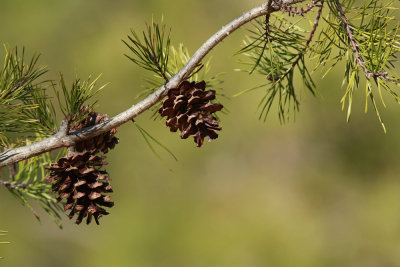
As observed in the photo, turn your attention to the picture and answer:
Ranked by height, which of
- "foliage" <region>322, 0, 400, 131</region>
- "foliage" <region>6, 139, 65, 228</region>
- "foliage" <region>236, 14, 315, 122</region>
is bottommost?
"foliage" <region>322, 0, 400, 131</region>

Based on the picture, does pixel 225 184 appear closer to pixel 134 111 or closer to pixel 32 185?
pixel 32 185

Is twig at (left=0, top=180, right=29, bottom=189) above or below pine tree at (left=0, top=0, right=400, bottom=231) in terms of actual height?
above

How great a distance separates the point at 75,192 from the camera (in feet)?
1.88

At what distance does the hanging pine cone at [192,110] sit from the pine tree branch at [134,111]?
0.5 inches

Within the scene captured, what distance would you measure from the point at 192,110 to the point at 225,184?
2.67 m

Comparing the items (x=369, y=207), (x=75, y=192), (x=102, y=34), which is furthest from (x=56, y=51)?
(x=75, y=192)

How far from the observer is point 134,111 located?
551 mm

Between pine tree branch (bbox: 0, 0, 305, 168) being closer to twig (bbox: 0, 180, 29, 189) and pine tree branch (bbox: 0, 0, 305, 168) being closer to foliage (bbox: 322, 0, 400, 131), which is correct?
foliage (bbox: 322, 0, 400, 131)

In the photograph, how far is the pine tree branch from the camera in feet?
1.81

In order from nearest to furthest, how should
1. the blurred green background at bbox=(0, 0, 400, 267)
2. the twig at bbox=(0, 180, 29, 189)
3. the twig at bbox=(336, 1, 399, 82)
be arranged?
the twig at bbox=(336, 1, 399, 82)
the twig at bbox=(0, 180, 29, 189)
the blurred green background at bbox=(0, 0, 400, 267)

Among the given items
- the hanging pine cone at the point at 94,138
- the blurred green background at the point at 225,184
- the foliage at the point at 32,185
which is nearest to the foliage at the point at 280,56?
the hanging pine cone at the point at 94,138

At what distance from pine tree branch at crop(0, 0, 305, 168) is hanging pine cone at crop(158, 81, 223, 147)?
12 millimetres

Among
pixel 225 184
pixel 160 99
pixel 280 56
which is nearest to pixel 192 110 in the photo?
pixel 160 99

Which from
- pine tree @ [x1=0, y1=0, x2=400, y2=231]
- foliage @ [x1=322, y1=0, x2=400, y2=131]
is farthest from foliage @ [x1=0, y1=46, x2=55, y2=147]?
foliage @ [x1=322, y1=0, x2=400, y2=131]
